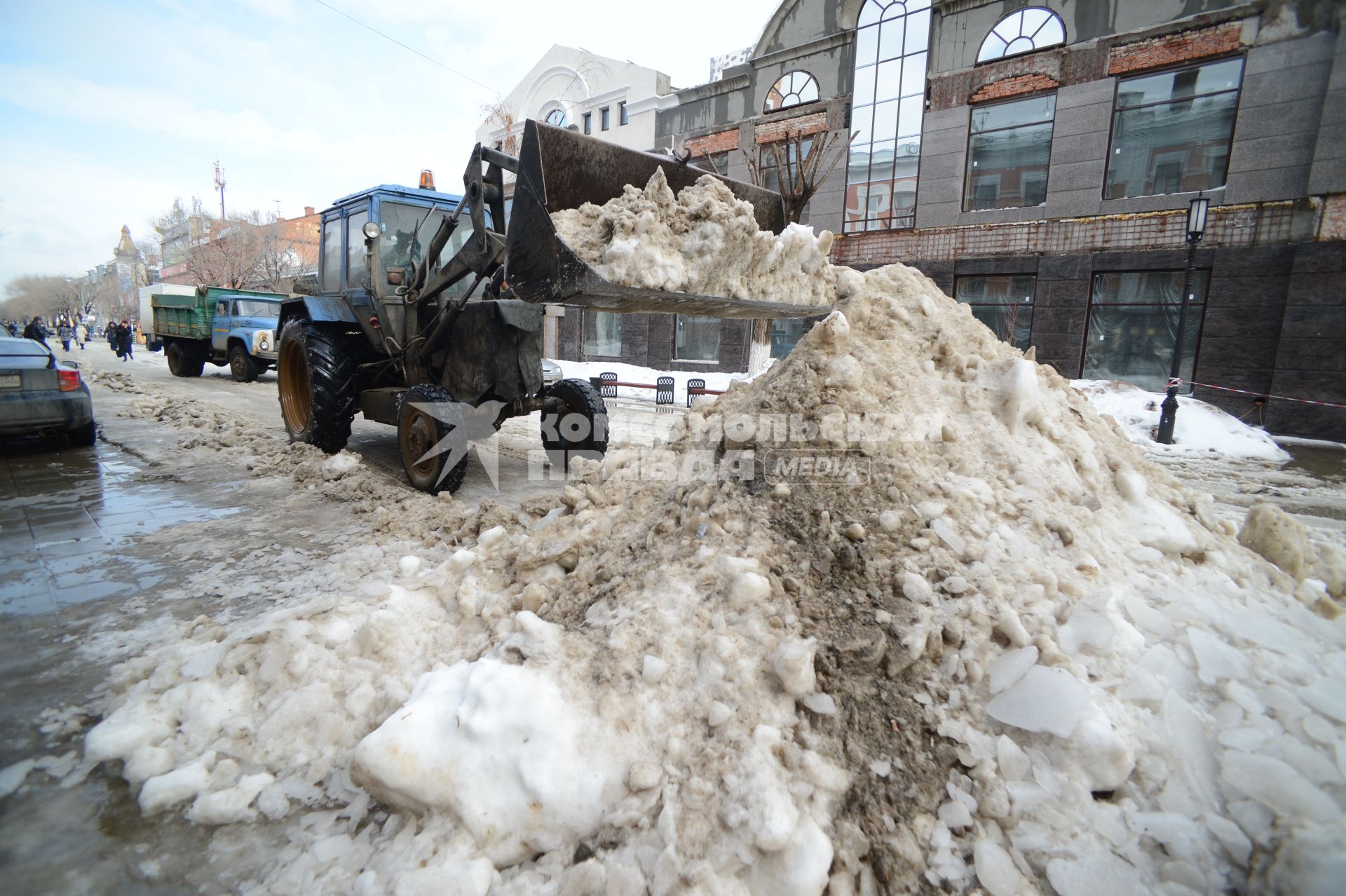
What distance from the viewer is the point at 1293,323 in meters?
10.9

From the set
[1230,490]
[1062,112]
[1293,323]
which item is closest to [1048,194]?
[1062,112]

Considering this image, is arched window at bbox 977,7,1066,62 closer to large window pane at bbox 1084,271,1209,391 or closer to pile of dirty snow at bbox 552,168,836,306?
large window pane at bbox 1084,271,1209,391

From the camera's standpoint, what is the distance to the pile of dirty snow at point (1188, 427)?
359 inches

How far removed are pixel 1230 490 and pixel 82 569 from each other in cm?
1025

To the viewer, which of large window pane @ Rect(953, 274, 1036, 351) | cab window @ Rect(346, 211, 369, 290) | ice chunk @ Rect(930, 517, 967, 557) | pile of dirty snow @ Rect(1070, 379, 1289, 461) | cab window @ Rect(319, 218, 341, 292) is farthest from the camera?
large window pane @ Rect(953, 274, 1036, 351)

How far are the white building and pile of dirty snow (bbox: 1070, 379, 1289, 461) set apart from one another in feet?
53.8

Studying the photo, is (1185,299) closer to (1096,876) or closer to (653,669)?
(1096,876)

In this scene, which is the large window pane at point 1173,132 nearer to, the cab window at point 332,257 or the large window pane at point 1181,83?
the large window pane at point 1181,83

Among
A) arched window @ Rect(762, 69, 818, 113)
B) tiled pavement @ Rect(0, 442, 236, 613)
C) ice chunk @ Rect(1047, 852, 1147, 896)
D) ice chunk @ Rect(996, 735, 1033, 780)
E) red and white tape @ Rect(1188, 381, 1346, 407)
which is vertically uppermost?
arched window @ Rect(762, 69, 818, 113)

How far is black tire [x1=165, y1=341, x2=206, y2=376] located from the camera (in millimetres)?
16172

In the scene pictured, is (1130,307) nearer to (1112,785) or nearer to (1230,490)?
(1230,490)

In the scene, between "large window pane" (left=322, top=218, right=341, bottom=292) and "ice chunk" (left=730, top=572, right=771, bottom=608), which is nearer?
"ice chunk" (left=730, top=572, right=771, bottom=608)

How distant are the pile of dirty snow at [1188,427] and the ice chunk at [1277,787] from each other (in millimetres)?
8139

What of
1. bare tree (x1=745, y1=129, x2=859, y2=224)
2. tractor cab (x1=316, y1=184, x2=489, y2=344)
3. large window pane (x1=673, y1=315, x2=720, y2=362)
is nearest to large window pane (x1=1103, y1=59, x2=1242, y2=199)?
bare tree (x1=745, y1=129, x2=859, y2=224)
